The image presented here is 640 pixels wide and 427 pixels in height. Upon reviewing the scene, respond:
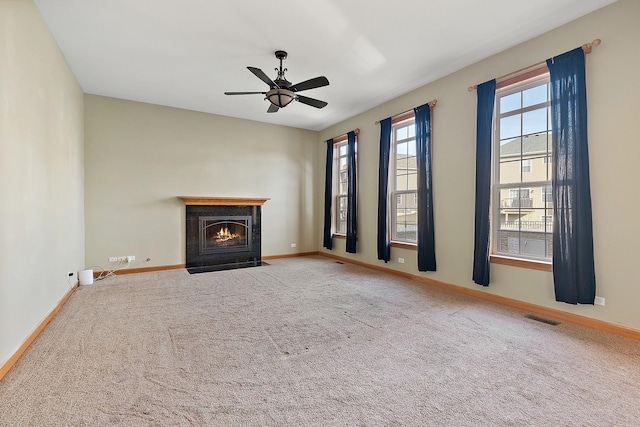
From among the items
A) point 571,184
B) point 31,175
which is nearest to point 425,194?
point 571,184

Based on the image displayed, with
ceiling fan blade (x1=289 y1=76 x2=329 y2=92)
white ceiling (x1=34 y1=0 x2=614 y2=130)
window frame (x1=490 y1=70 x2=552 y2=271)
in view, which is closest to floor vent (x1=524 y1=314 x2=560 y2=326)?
window frame (x1=490 y1=70 x2=552 y2=271)

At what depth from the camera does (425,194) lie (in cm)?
465

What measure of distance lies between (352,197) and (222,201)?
9.03 ft

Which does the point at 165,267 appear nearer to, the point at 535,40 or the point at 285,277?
Result: the point at 285,277

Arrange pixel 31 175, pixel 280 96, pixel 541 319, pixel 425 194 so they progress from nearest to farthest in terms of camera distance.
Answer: pixel 31 175 < pixel 541 319 < pixel 280 96 < pixel 425 194

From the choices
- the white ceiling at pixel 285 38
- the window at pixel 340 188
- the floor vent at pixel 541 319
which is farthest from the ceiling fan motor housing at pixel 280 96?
the floor vent at pixel 541 319

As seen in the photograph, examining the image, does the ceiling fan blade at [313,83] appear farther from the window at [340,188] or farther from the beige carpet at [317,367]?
the window at [340,188]

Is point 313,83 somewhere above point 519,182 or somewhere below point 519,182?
above

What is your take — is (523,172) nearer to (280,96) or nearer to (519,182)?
(519,182)

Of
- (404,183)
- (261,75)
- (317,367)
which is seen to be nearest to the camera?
(317,367)

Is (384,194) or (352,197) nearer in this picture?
(384,194)

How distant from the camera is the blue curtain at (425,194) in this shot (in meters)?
4.55

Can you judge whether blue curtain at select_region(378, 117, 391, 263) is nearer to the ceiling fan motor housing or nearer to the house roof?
the house roof

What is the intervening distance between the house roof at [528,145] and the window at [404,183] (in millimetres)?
1431
